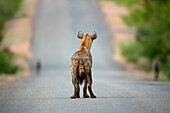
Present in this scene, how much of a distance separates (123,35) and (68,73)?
1004 inches

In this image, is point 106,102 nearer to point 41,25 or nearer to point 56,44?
point 56,44

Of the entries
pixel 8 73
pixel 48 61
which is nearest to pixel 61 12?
pixel 48 61

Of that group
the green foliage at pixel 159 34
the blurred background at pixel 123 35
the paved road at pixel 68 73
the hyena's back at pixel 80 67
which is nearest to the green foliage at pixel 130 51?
the blurred background at pixel 123 35

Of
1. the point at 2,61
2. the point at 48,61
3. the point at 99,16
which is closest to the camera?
the point at 2,61

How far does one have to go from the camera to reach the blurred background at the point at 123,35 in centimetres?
3084

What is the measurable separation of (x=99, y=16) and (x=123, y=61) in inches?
768

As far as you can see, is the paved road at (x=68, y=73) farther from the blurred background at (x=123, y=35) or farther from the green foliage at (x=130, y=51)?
the green foliage at (x=130, y=51)

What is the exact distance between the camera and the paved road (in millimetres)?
9750

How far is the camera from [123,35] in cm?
5978

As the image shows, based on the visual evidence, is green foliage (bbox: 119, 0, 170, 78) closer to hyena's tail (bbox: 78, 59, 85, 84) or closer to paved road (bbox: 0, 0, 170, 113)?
paved road (bbox: 0, 0, 170, 113)

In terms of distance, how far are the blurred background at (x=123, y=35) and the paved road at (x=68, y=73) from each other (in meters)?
1.03

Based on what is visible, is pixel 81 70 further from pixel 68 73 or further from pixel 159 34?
pixel 68 73

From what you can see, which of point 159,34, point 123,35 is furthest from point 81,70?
point 123,35

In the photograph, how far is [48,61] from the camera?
4747 cm
